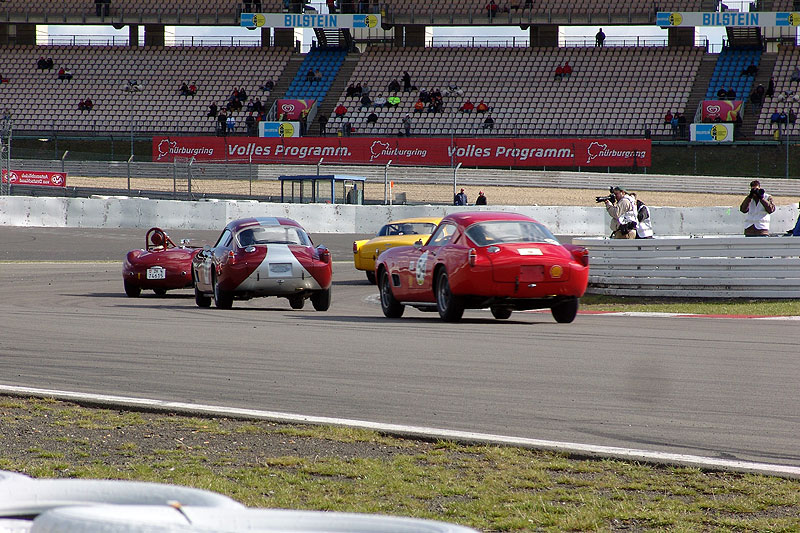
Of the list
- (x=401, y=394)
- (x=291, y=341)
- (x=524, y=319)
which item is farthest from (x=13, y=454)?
(x=524, y=319)

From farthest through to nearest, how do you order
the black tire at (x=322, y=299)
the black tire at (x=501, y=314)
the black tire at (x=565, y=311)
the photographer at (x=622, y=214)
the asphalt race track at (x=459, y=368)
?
1. the photographer at (x=622, y=214)
2. the black tire at (x=322, y=299)
3. the black tire at (x=501, y=314)
4. the black tire at (x=565, y=311)
5. the asphalt race track at (x=459, y=368)

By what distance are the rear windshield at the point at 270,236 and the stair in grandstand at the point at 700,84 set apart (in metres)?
39.1

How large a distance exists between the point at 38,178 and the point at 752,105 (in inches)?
1266

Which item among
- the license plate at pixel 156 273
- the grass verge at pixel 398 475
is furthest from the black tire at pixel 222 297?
the grass verge at pixel 398 475

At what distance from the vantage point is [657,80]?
5378 cm

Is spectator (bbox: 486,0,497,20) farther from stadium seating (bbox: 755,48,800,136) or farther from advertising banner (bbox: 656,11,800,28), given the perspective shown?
stadium seating (bbox: 755,48,800,136)

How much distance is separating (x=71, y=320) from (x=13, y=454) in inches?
286

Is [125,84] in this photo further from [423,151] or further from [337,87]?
[423,151]

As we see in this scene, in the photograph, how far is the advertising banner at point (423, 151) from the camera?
47.5 m

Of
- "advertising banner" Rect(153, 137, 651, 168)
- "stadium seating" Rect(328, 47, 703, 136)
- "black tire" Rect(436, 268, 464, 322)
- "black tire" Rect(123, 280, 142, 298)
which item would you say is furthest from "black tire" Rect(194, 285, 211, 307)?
"stadium seating" Rect(328, 47, 703, 136)

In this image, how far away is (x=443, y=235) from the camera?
13344mm

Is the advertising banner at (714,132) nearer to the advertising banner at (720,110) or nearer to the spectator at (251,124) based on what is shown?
the advertising banner at (720,110)

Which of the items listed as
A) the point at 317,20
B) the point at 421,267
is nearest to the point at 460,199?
the point at 317,20

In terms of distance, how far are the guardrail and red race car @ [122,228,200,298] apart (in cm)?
634
